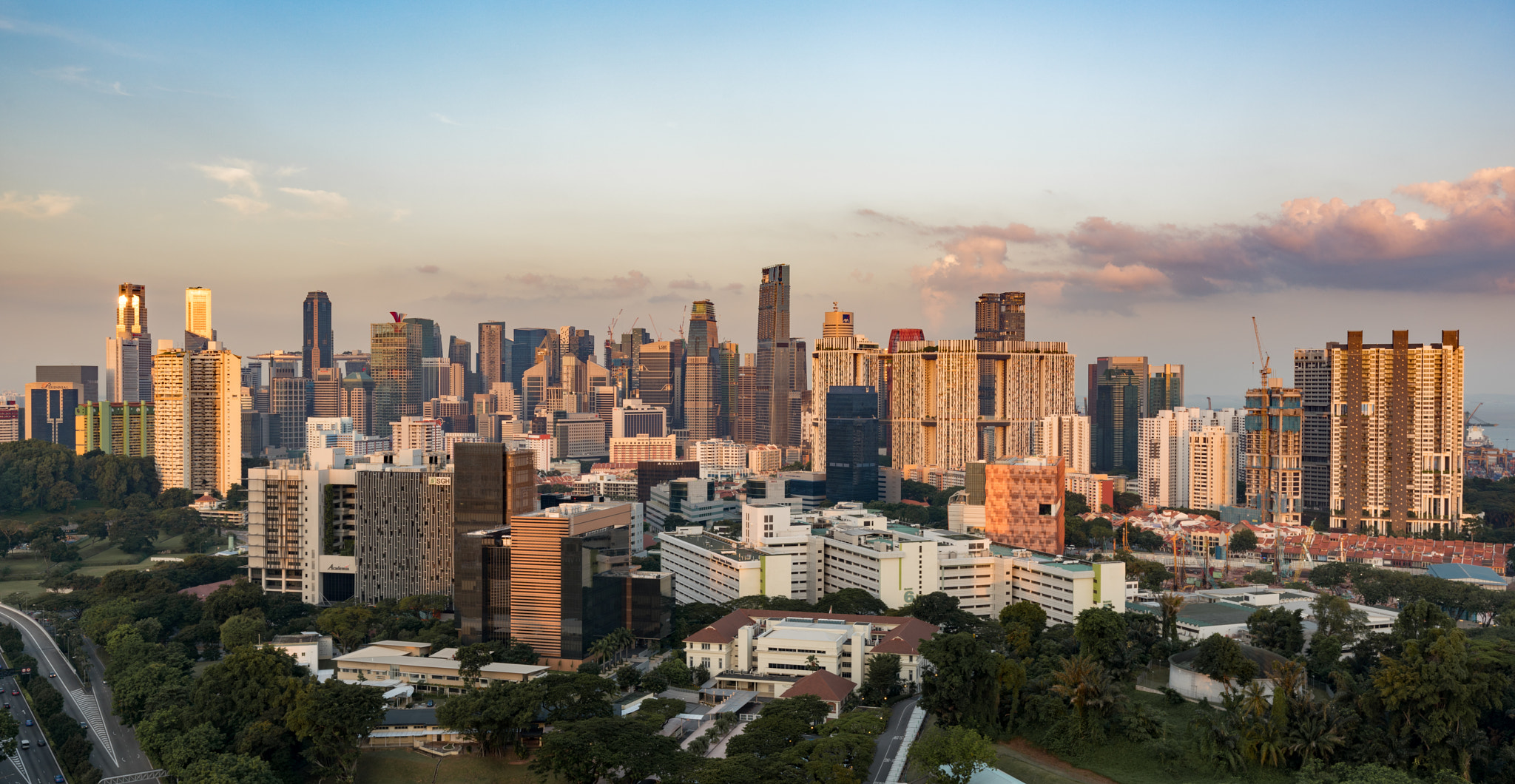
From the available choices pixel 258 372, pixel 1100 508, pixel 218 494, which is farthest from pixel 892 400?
pixel 258 372

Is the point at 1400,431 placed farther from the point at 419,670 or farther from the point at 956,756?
the point at 419,670

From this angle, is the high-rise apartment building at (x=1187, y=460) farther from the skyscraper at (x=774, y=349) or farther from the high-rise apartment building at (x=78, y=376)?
the high-rise apartment building at (x=78, y=376)

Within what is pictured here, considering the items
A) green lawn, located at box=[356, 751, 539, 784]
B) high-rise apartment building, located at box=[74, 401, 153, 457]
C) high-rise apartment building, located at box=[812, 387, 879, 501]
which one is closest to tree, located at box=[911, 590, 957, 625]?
green lawn, located at box=[356, 751, 539, 784]

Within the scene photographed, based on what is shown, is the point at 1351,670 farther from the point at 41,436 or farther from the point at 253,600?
the point at 41,436

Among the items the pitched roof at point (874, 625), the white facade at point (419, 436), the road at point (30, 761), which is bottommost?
the road at point (30, 761)

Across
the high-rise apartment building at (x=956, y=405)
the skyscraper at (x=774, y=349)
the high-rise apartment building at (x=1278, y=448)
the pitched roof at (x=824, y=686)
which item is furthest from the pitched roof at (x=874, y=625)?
the skyscraper at (x=774, y=349)

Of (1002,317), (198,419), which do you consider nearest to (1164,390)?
(1002,317)

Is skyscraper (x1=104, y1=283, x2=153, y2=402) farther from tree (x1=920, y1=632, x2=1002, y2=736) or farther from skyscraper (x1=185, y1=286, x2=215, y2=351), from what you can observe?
tree (x1=920, y1=632, x2=1002, y2=736)
